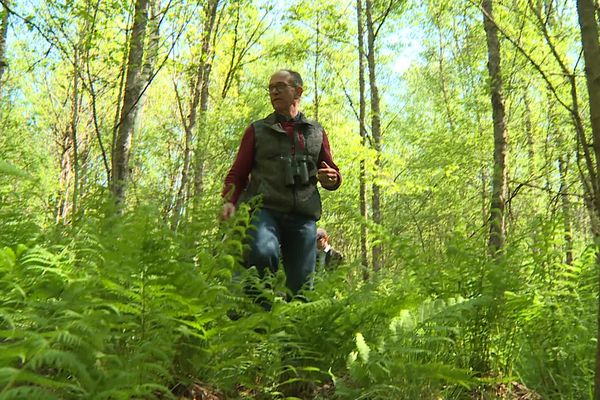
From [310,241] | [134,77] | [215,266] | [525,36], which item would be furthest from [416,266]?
[525,36]

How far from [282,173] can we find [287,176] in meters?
0.07

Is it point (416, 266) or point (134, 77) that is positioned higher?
point (134, 77)

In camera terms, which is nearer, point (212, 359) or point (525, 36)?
point (212, 359)

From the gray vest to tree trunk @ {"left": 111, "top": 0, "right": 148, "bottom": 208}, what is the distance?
11.6ft

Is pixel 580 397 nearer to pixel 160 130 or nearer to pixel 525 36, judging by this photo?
pixel 525 36

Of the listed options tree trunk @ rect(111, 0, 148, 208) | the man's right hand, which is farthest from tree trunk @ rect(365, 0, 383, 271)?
the man's right hand

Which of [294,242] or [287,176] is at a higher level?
[287,176]

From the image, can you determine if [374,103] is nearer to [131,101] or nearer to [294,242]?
[131,101]

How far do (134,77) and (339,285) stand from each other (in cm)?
521

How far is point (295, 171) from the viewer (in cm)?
350

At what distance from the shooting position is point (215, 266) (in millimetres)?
2475

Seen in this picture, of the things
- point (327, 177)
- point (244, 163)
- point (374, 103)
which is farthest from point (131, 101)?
point (374, 103)

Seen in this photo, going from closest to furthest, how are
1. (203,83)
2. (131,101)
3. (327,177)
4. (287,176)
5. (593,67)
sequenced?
(593,67) → (287,176) → (327,177) → (131,101) → (203,83)

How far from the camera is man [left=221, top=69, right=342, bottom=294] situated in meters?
3.50
